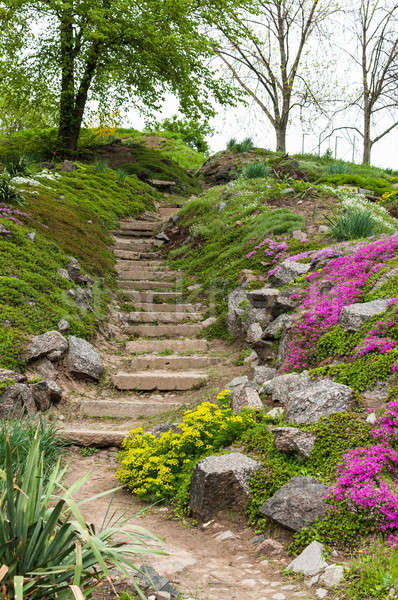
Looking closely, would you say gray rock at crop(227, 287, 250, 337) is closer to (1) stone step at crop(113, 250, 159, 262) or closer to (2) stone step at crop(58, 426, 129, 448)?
(2) stone step at crop(58, 426, 129, 448)

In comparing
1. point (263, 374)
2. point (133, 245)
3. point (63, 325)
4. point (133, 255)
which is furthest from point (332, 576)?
point (133, 245)

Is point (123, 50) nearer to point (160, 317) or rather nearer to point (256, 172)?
point (256, 172)

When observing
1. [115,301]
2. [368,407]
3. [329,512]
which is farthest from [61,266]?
[329,512]

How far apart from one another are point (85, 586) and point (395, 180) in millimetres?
15935

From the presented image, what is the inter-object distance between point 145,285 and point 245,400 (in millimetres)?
5836

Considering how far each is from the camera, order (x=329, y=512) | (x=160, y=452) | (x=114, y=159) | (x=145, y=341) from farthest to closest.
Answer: (x=114, y=159) < (x=145, y=341) < (x=160, y=452) < (x=329, y=512)

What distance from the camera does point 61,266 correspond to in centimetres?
870

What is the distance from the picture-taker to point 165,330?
29.3ft

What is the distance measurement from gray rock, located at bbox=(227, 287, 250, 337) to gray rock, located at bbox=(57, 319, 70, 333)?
107 inches

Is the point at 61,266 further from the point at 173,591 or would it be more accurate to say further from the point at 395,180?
the point at 395,180

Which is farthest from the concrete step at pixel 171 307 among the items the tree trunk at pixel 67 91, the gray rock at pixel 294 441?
the tree trunk at pixel 67 91

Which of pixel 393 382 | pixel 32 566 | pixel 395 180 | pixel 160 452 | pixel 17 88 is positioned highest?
pixel 17 88

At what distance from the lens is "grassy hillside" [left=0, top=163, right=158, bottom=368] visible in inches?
273

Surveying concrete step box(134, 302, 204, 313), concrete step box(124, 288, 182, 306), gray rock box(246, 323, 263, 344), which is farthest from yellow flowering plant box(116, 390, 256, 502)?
concrete step box(124, 288, 182, 306)
